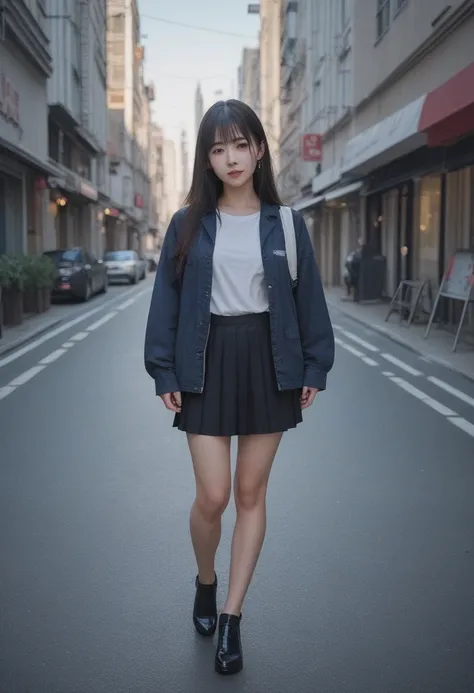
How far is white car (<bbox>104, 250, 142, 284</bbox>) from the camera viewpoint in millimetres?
37688

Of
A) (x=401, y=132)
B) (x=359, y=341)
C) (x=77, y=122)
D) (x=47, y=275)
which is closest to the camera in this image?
(x=359, y=341)

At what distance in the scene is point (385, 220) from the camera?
25.5 meters

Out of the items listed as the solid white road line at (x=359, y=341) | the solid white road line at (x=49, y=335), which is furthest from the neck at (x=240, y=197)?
the solid white road line at (x=359, y=341)

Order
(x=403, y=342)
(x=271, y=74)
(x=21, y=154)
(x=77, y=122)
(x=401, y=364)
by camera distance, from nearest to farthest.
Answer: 1. (x=401, y=364)
2. (x=403, y=342)
3. (x=21, y=154)
4. (x=77, y=122)
5. (x=271, y=74)

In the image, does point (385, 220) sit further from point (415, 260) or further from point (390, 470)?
point (390, 470)

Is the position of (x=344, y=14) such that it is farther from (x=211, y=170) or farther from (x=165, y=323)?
(x=165, y=323)

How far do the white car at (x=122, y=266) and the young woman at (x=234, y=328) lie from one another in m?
34.2

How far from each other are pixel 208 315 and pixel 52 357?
A: 10.1 meters

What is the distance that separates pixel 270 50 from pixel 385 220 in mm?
56520

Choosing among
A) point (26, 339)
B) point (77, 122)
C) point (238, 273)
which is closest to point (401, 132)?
point (26, 339)

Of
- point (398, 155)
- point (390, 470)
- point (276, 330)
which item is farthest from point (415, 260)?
point (276, 330)

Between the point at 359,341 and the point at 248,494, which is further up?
the point at 248,494

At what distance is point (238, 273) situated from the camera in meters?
3.21

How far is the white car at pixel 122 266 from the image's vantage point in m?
37.7
